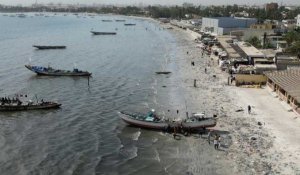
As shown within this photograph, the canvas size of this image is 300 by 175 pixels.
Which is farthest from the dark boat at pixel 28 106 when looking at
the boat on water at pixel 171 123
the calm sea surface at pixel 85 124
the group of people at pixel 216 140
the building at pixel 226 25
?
the building at pixel 226 25

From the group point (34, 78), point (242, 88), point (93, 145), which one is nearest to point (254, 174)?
point (93, 145)

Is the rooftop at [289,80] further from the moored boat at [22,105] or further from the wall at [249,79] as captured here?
the moored boat at [22,105]

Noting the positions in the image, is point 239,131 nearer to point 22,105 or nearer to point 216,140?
point 216,140

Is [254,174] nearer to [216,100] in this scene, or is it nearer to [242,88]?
[216,100]

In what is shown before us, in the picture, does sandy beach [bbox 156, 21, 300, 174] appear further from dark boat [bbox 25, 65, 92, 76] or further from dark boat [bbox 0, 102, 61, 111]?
dark boat [bbox 25, 65, 92, 76]

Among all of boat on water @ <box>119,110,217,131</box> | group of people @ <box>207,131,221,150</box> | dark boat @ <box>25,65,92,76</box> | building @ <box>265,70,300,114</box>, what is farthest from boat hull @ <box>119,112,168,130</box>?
dark boat @ <box>25,65,92,76</box>
